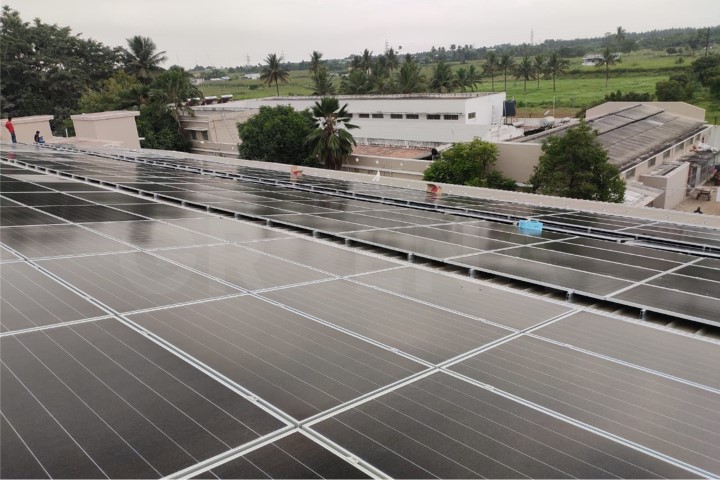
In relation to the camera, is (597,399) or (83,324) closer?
(597,399)

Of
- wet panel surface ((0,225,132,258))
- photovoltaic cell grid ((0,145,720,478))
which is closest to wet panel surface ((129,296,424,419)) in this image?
photovoltaic cell grid ((0,145,720,478))

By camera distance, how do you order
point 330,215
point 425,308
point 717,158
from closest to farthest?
1. point 425,308
2. point 330,215
3. point 717,158

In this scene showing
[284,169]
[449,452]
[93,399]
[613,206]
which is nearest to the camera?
[449,452]

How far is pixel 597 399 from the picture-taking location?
17.9 feet

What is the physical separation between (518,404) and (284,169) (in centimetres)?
3116

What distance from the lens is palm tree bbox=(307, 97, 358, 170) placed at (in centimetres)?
4612

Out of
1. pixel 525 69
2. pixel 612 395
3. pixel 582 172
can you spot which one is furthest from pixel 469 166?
pixel 525 69

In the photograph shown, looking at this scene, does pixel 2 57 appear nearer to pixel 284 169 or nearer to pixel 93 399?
pixel 284 169

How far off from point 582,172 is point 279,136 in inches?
1167

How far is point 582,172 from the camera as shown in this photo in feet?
111

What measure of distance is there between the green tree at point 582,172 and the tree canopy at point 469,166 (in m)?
6.96

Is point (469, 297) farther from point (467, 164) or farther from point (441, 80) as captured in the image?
point (441, 80)

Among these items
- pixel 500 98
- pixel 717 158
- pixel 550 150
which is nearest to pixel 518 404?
pixel 550 150

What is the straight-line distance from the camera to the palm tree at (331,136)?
46.1 meters
